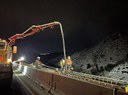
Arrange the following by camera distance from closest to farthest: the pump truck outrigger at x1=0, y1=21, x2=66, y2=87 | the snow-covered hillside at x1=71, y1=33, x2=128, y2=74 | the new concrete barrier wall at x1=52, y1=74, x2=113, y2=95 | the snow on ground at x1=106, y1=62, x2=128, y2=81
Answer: the new concrete barrier wall at x1=52, y1=74, x2=113, y2=95
the pump truck outrigger at x1=0, y1=21, x2=66, y2=87
the snow on ground at x1=106, y1=62, x2=128, y2=81
the snow-covered hillside at x1=71, y1=33, x2=128, y2=74

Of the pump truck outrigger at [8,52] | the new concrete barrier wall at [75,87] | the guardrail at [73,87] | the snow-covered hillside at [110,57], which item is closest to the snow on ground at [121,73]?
the snow-covered hillside at [110,57]

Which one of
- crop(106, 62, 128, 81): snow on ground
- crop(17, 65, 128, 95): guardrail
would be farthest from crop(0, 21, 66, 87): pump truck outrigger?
crop(106, 62, 128, 81): snow on ground

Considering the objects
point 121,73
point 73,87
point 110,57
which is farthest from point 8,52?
point 110,57

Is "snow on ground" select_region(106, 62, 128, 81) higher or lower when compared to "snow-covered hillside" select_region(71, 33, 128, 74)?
lower

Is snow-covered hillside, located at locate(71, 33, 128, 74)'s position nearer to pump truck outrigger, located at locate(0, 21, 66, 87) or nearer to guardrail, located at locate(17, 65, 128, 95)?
pump truck outrigger, located at locate(0, 21, 66, 87)

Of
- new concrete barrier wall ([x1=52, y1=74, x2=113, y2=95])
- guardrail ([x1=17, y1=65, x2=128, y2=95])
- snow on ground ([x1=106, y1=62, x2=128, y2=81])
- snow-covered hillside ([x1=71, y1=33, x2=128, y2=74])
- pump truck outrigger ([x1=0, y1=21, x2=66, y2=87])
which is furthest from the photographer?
snow-covered hillside ([x1=71, y1=33, x2=128, y2=74])

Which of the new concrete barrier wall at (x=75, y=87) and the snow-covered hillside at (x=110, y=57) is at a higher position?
the snow-covered hillside at (x=110, y=57)

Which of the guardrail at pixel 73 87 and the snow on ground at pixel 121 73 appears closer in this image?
the guardrail at pixel 73 87

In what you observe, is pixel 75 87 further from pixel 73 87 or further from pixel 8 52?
pixel 8 52

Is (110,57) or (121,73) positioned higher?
(110,57)

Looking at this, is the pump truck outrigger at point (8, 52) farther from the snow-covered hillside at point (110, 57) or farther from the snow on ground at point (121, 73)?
the snow-covered hillside at point (110, 57)

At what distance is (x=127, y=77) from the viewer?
31.4m

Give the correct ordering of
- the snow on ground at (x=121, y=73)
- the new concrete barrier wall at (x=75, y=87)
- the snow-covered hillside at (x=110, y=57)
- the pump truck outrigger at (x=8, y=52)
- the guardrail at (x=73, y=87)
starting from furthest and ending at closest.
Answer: the snow-covered hillside at (x=110, y=57)
the snow on ground at (x=121, y=73)
the pump truck outrigger at (x=8, y=52)
the new concrete barrier wall at (x=75, y=87)
the guardrail at (x=73, y=87)

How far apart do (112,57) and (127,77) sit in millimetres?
16979
